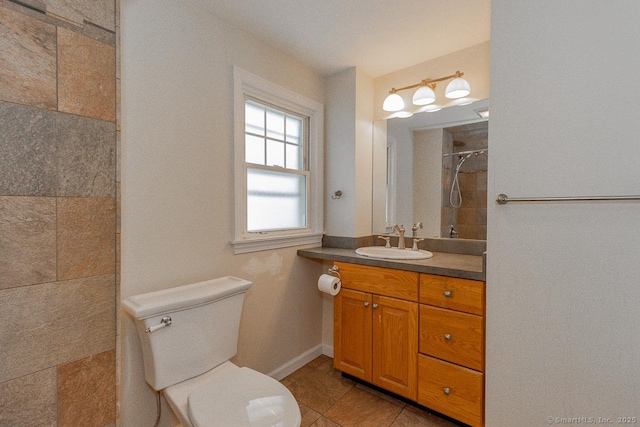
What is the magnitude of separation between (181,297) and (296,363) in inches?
48.9

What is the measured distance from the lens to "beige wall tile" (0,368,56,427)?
105cm

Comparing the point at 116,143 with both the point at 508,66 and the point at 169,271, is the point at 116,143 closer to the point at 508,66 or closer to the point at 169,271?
the point at 169,271

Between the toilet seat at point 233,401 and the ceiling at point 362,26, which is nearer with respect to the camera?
the toilet seat at point 233,401

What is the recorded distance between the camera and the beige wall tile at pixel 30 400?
3.46 feet

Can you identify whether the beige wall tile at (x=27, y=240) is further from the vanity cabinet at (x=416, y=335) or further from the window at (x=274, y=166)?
the vanity cabinet at (x=416, y=335)

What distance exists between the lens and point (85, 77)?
122cm

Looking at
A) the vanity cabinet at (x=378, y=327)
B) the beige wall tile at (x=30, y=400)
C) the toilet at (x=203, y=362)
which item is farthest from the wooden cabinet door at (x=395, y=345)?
the beige wall tile at (x=30, y=400)

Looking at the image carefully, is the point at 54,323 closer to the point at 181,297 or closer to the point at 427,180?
the point at 181,297

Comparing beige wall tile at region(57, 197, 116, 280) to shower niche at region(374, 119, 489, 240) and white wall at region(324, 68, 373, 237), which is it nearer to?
white wall at region(324, 68, 373, 237)

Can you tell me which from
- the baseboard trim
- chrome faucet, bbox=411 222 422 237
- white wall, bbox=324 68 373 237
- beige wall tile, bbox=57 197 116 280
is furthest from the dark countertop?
→ beige wall tile, bbox=57 197 116 280

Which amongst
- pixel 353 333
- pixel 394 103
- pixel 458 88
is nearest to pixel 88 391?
pixel 353 333

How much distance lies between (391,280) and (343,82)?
1.57m

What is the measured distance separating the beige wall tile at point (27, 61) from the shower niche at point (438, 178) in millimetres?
2031

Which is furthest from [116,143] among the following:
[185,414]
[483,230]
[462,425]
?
[462,425]
